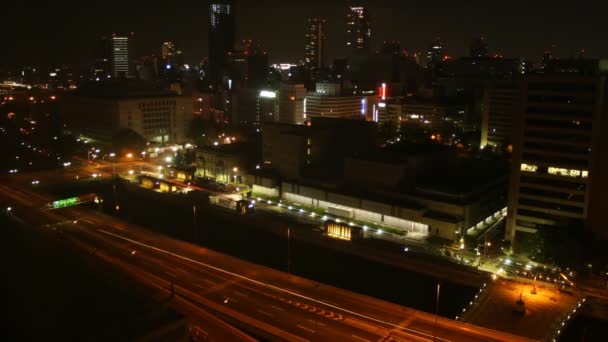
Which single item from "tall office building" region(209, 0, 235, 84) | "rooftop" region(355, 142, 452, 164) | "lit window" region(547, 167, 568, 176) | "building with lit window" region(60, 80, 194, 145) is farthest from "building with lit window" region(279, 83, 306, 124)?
"tall office building" region(209, 0, 235, 84)

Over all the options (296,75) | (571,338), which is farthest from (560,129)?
(296,75)

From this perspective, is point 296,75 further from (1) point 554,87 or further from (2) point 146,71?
(1) point 554,87

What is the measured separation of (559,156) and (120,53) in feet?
518

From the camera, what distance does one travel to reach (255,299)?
990 inches

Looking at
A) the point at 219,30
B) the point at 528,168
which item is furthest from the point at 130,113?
the point at 219,30

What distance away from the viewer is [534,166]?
34.5 meters

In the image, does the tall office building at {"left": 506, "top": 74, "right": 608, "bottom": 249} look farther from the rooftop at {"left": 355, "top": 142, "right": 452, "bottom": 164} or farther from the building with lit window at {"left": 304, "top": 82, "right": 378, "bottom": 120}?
the building with lit window at {"left": 304, "top": 82, "right": 378, "bottom": 120}

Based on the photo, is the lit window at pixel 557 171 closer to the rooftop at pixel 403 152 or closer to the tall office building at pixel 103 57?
the rooftop at pixel 403 152

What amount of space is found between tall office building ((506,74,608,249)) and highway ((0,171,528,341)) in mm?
14604

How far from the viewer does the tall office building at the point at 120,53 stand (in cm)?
16488

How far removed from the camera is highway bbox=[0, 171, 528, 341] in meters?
21.9

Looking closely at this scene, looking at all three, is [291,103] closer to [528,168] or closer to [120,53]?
[528,168]

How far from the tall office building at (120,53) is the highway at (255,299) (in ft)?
464

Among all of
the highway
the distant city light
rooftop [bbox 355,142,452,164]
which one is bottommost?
the highway
